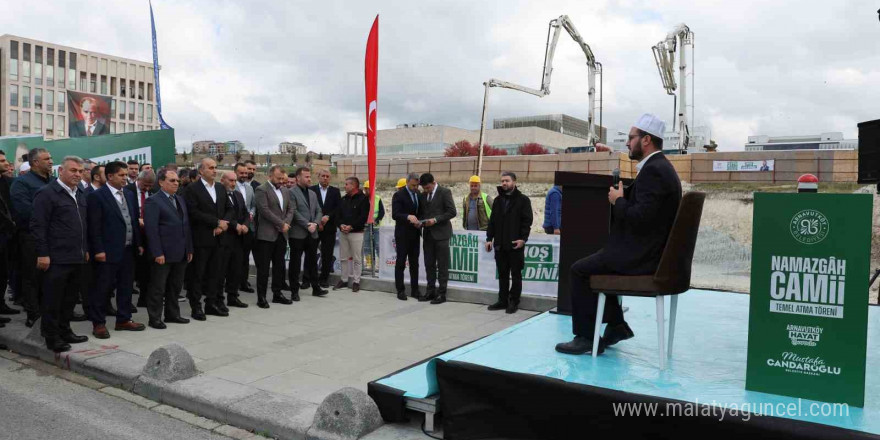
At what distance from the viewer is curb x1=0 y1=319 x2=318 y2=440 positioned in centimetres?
423

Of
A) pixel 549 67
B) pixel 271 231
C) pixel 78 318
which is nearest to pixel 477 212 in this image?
pixel 271 231

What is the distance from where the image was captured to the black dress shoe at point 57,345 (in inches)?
233

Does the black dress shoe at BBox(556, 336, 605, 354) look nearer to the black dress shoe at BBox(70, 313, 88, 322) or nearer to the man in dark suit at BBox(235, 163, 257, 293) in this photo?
the man in dark suit at BBox(235, 163, 257, 293)

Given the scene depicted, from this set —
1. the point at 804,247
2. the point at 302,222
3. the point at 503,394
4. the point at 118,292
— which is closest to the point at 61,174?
the point at 118,292

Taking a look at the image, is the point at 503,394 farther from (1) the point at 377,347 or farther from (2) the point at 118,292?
(2) the point at 118,292

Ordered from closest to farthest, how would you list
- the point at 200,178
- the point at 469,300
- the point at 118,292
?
1. the point at 118,292
2. the point at 200,178
3. the point at 469,300

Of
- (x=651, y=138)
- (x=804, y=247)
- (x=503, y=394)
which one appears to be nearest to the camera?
(x=804, y=247)

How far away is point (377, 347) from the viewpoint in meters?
6.49

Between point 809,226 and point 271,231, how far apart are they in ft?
24.0

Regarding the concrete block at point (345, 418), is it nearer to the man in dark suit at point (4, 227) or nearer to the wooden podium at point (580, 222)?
the wooden podium at point (580, 222)

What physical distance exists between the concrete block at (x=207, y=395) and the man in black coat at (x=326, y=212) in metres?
5.22

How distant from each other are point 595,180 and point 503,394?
3.12 metres

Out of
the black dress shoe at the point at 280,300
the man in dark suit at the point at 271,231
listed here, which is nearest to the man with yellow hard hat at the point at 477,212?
the man in dark suit at the point at 271,231

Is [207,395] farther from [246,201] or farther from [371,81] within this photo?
[371,81]
